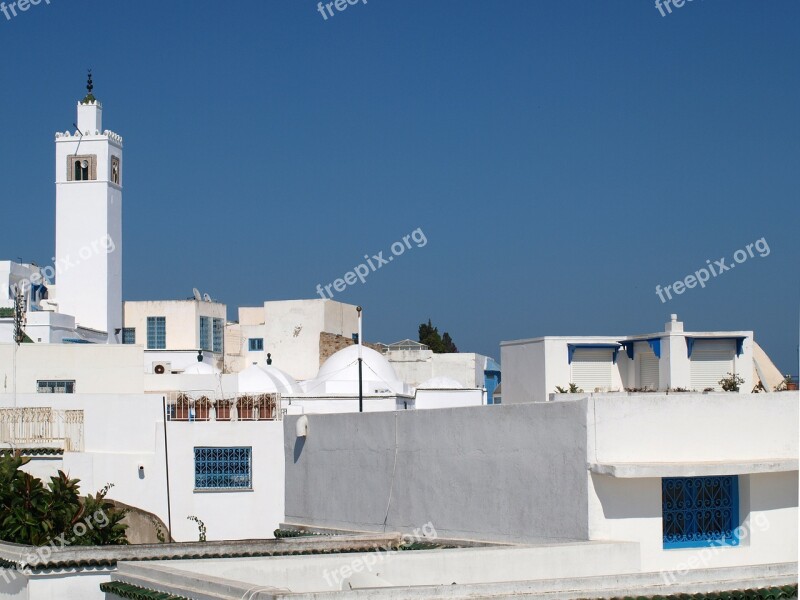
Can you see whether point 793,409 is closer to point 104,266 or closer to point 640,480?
point 640,480

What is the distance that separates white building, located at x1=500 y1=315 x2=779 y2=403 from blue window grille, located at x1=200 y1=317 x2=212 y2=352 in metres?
24.9

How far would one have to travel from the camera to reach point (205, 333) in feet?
153

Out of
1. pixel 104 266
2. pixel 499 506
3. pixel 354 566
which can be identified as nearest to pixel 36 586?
pixel 354 566

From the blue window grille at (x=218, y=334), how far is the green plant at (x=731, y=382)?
1111 inches

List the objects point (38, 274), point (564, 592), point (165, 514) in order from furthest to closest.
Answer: point (38, 274) → point (165, 514) → point (564, 592)

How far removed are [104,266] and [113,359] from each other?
59.9ft

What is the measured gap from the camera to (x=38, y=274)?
43.6 meters

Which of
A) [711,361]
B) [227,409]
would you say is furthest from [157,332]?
[711,361]

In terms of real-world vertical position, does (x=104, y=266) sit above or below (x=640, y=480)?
above

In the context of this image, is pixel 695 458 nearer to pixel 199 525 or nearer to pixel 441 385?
pixel 199 525

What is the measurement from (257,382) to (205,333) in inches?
693

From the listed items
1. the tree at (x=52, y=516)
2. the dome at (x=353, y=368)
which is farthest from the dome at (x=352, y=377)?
the tree at (x=52, y=516)

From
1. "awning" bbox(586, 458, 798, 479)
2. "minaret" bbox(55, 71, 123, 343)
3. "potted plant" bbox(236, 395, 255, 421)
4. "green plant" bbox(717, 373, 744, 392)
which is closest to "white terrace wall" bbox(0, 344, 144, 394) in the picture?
"potted plant" bbox(236, 395, 255, 421)

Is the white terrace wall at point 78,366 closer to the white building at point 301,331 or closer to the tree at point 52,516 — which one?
the tree at point 52,516
